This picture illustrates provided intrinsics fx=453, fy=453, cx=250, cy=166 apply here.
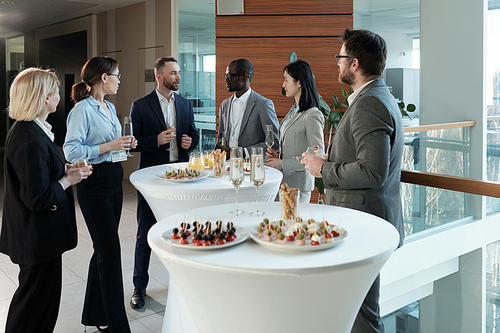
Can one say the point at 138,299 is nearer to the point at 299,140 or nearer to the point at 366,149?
the point at 299,140

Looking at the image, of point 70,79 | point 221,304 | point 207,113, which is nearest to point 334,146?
point 221,304

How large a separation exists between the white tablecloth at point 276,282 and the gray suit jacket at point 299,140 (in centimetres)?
159

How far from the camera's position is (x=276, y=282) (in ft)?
4.54

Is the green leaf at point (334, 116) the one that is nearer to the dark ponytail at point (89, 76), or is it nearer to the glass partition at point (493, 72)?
the glass partition at point (493, 72)

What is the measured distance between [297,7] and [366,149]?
412cm

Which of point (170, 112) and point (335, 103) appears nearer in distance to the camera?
point (170, 112)

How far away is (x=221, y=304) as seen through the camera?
154 centimetres

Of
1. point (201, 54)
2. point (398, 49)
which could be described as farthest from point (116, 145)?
point (398, 49)

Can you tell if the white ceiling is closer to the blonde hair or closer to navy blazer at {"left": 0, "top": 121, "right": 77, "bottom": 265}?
the blonde hair

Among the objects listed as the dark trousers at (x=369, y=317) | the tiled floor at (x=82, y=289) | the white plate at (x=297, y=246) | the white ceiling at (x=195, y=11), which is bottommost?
the tiled floor at (x=82, y=289)

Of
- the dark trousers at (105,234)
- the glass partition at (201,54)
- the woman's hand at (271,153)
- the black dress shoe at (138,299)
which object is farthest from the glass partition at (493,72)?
the dark trousers at (105,234)

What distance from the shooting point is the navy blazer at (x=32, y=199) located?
85.0 inches

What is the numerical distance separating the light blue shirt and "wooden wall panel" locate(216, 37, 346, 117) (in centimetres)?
322

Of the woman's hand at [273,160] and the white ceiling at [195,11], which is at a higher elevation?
the white ceiling at [195,11]
